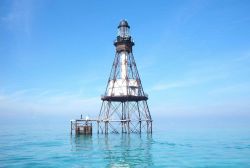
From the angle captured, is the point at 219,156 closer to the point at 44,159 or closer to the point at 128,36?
the point at 44,159

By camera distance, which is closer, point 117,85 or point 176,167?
point 176,167

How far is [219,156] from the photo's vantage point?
127 ft

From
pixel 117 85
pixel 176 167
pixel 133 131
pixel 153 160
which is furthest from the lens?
pixel 133 131

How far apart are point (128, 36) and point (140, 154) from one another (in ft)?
124

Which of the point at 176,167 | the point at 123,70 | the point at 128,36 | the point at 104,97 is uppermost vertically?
the point at 128,36

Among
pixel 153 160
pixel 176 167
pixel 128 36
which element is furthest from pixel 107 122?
pixel 176 167

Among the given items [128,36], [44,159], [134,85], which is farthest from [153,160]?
[128,36]

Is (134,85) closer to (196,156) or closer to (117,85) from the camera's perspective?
(117,85)

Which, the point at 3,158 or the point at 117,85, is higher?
the point at 117,85

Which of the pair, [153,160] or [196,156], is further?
[196,156]

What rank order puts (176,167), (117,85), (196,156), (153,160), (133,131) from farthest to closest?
(133,131) < (117,85) < (196,156) < (153,160) < (176,167)

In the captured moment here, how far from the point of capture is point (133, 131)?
78312 millimetres

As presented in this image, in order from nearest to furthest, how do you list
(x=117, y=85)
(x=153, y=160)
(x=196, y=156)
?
1. (x=153, y=160)
2. (x=196, y=156)
3. (x=117, y=85)

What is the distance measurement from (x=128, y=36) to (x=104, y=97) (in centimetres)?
1417
